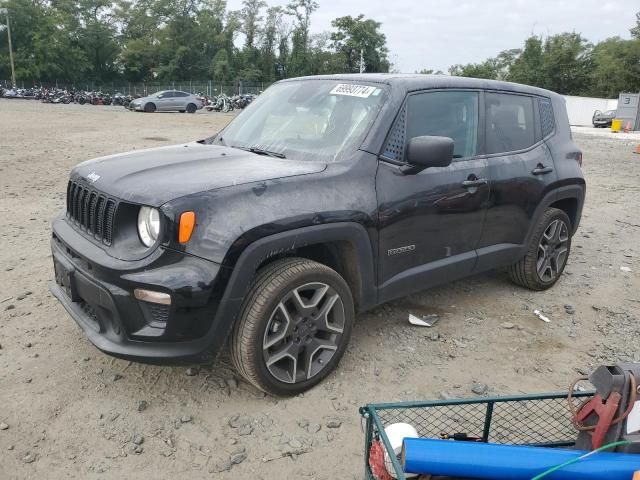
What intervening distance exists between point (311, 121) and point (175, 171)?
3.53 ft

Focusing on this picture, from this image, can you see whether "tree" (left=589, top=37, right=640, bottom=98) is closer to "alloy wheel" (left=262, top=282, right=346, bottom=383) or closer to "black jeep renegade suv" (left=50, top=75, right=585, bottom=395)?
"black jeep renegade suv" (left=50, top=75, right=585, bottom=395)

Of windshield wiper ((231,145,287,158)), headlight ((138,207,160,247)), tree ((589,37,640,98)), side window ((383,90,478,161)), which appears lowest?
headlight ((138,207,160,247))

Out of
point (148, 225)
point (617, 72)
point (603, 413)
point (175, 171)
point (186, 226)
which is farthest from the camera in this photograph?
point (617, 72)

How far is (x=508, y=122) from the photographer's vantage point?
14.4 ft

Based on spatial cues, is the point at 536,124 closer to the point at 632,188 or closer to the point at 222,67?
the point at 632,188

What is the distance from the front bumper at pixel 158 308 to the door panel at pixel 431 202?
1198mm

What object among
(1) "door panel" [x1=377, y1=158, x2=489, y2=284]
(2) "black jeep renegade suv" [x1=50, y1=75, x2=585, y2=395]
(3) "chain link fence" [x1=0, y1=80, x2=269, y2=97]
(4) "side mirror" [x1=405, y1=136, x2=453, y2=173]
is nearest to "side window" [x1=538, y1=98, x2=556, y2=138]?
(2) "black jeep renegade suv" [x1=50, y1=75, x2=585, y2=395]

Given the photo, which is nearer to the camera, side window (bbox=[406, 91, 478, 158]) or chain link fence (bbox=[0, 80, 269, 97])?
side window (bbox=[406, 91, 478, 158])

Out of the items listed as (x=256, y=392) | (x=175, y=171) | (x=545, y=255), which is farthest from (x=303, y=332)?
(x=545, y=255)

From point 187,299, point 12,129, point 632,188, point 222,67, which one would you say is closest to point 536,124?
point 187,299

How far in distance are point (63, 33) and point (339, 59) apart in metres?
34.8

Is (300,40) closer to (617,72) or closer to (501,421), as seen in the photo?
(617,72)

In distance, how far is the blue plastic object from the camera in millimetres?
1712

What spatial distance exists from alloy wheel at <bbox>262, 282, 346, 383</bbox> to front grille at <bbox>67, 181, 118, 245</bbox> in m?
1.01
